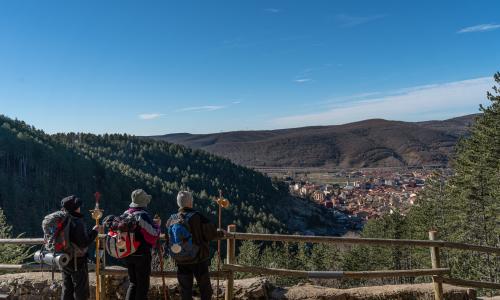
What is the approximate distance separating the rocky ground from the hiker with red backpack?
5.51ft

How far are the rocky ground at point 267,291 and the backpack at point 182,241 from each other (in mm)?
1907

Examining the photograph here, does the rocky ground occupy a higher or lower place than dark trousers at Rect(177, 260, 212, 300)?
lower

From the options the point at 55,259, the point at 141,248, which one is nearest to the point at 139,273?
the point at 141,248

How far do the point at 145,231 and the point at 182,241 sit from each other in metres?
0.50

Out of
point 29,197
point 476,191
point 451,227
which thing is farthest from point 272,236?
point 29,197

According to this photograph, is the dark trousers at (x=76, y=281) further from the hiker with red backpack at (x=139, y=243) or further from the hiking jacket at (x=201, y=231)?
the hiking jacket at (x=201, y=231)

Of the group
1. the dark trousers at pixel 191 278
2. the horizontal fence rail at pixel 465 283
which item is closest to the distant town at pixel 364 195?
the horizontal fence rail at pixel 465 283

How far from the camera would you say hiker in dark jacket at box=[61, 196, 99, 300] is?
5742 mm

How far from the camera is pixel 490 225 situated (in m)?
26.7

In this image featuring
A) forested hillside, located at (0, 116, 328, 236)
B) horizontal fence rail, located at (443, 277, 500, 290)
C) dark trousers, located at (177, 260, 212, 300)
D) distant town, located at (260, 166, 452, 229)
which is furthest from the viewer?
distant town, located at (260, 166, 452, 229)

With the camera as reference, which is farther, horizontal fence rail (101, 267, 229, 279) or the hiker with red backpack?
horizontal fence rail (101, 267, 229, 279)

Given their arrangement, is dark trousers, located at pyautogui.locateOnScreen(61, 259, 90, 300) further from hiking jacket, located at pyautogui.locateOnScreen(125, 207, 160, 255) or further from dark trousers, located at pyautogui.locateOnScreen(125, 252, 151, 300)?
hiking jacket, located at pyautogui.locateOnScreen(125, 207, 160, 255)

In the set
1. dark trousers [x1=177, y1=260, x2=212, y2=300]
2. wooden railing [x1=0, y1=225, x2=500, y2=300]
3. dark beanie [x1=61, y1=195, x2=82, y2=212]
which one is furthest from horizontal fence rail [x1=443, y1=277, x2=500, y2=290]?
dark beanie [x1=61, y1=195, x2=82, y2=212]

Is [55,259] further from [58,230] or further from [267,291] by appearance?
[267,291]
